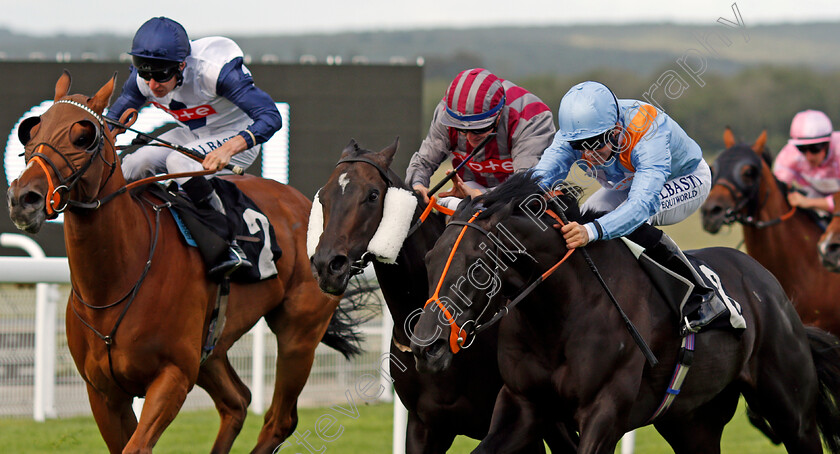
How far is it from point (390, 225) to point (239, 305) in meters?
1.16

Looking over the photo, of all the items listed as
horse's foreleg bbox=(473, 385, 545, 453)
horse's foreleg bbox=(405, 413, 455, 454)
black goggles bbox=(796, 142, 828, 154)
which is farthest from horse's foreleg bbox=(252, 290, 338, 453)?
black goggles bbox=(796, 142, 828, 154)

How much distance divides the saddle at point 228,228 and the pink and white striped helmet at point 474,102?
3.45ft

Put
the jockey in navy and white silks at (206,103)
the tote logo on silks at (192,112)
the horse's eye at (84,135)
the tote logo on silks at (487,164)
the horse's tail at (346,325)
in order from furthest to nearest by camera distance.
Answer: the horse's tail at (346,325) < the tote logo on silks at (192,112) < the jockey in navy and white silks at (206,103) < the tote logo on silks at (487,164) < the horse's eye at (84,135)

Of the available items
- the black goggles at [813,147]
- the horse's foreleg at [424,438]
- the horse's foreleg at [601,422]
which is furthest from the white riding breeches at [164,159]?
the black goggles at [813,147]

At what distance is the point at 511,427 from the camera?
3328mm

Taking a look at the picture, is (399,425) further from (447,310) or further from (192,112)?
(447,310)

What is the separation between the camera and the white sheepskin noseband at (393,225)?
3.40m

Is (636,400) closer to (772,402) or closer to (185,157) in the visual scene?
(772,402)

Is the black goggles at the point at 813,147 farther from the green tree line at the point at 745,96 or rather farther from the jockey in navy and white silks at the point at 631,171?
the green tree line at the point at 745,96

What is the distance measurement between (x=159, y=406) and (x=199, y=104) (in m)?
1.41

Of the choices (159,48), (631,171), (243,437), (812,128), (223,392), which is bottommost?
Result: (243,437)

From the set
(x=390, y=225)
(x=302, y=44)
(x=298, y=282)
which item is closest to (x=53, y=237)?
(x=298, y=282)

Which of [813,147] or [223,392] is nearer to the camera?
[223,392]

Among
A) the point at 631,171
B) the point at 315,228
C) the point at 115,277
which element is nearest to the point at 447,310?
the point at 315,228
